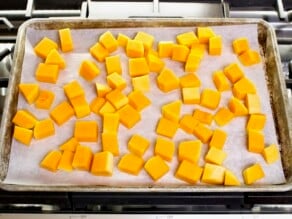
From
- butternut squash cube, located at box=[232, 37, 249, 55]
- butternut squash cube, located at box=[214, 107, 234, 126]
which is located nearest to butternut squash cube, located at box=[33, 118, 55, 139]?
butternut squash cube, located at box=[214, 107, 234, 126]

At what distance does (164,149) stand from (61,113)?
22 centimetres

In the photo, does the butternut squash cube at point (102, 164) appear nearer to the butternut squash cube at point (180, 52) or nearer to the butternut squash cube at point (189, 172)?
the butternut squash cube at point (189, 172)

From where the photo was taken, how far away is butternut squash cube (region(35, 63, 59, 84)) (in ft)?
3.28

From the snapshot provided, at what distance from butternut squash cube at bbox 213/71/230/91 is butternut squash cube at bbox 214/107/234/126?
6cm

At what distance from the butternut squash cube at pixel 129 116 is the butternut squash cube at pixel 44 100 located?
148 mm

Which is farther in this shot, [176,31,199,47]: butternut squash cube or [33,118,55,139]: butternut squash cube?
[176,31,199,47]: butternut squash cube

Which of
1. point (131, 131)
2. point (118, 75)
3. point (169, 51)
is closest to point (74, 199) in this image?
point (131, 131)

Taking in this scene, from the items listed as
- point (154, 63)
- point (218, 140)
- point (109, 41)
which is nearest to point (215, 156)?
point (218, 140)

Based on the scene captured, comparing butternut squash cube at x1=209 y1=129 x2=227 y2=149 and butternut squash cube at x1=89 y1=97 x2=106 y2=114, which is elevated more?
butternut squash cube at x1=89 y1=97 x2=106 y2=114

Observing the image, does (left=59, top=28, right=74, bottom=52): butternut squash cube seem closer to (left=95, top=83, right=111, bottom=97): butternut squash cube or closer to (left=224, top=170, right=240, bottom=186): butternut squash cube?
(left=95, top=83, right=111, bottom=97): butternut squash cube

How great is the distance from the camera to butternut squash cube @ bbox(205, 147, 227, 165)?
90 centimetres

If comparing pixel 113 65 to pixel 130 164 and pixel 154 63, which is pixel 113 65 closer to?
pixel 154 63

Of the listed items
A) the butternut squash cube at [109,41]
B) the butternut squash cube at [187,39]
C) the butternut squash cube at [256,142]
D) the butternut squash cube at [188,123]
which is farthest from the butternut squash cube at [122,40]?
the butternut squash cube at [256,142]

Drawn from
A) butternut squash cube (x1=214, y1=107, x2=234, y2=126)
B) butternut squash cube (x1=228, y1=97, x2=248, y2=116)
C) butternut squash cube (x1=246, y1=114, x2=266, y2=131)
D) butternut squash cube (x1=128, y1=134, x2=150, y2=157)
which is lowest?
butternut squash cube (x1=128, y1=134, x2=150, y2=157)
